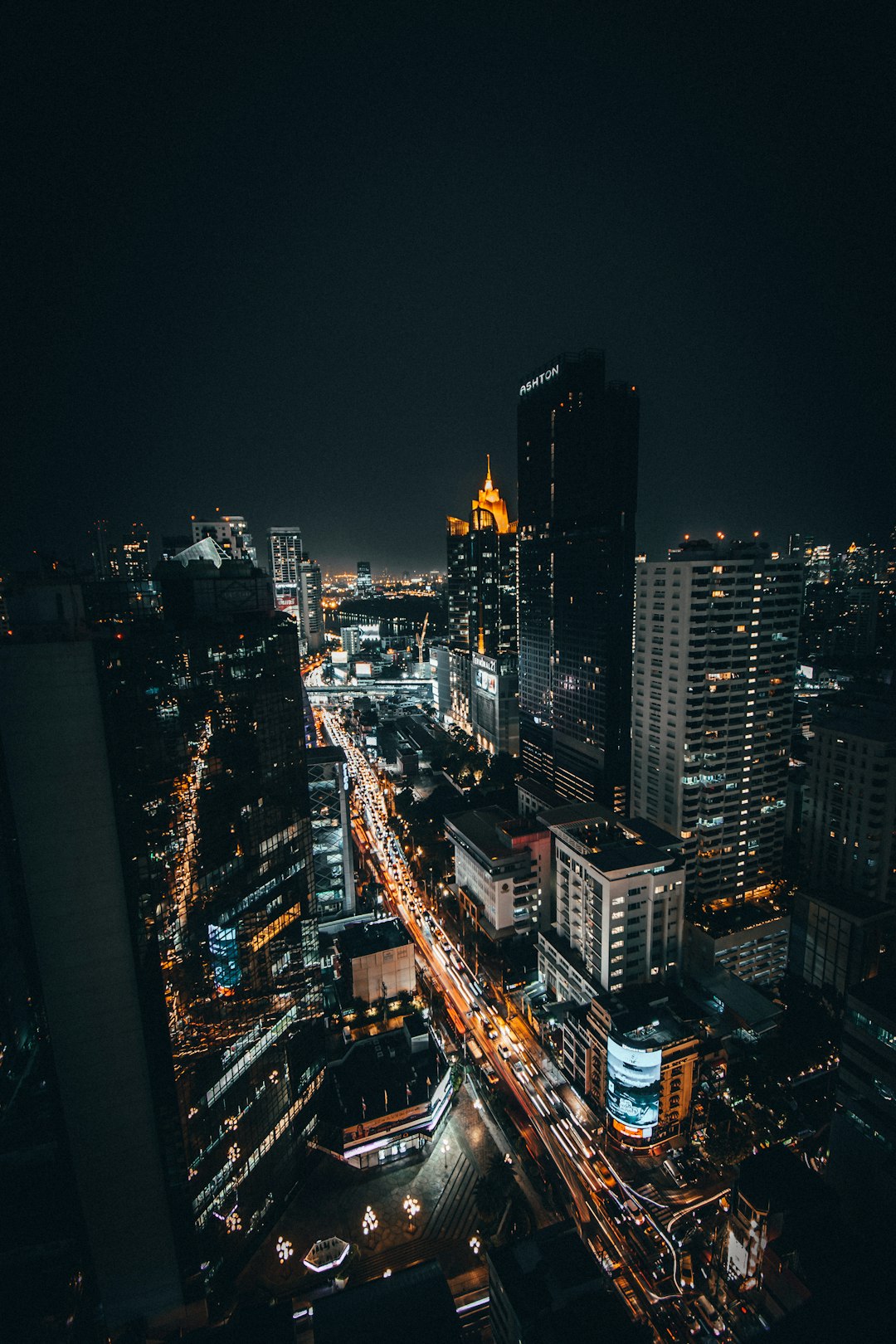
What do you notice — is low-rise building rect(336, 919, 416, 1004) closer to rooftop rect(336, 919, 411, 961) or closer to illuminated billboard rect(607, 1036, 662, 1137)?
rooftop rect(336, 919, 411, 961)

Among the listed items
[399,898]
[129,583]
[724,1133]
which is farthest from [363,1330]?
[399,898]

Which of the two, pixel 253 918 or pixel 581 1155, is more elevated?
pixel 253 918

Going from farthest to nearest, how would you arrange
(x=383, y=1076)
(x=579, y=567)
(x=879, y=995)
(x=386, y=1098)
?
1. (x=579, y=567)
2. (x=383, y=1076)
3. (x=386, y=1098)
4. (x=879, y=995)

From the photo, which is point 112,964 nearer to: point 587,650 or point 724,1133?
point 724,1133

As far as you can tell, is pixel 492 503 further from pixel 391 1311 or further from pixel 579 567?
pixel 391 1311

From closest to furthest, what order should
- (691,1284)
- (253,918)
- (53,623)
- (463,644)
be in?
A: (53,623) < (691,1284) < (253,918) < (463,644)

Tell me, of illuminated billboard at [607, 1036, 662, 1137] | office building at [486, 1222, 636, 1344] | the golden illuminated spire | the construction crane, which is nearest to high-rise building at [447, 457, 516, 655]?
the golden illuminated spire

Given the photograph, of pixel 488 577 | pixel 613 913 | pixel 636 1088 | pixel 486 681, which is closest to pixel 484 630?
pixel 488 577
